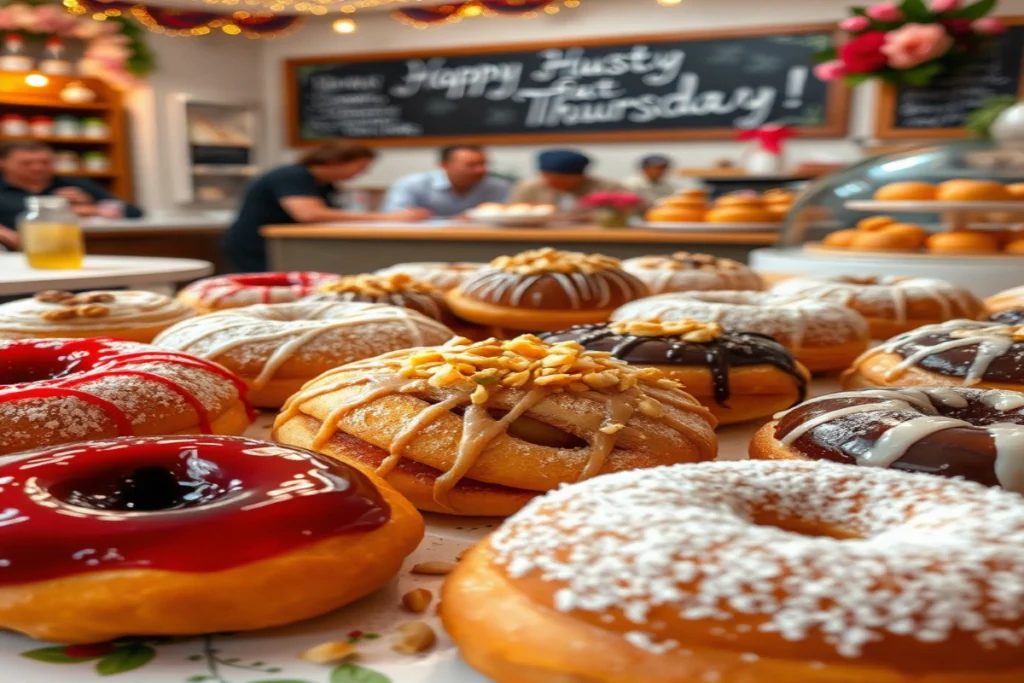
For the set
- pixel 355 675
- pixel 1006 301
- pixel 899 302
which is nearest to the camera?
pixel 355 675

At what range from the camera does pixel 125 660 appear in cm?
86

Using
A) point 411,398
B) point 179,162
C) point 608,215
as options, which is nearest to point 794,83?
point 608,215

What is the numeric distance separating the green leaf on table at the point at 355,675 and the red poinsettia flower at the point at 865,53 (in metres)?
3.80

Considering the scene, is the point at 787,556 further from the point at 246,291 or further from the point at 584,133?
the point at 584,133

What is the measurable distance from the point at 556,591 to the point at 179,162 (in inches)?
375

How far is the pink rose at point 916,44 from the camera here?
3705 mm

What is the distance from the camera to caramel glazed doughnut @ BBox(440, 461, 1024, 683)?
0.70m

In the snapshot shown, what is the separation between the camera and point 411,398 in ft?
4.28

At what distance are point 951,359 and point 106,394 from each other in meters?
1.51

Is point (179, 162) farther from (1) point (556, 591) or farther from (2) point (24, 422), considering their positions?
(1) point (556, 591)

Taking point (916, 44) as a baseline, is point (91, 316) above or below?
below

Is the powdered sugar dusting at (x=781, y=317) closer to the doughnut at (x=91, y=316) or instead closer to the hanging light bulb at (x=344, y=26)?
the doughnut at (x=91, y=316)

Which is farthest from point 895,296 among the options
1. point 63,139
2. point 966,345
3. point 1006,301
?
point 63,139

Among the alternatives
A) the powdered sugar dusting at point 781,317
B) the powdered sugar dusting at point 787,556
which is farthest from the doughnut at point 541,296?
the powdered sugar dusting at point 787,556
